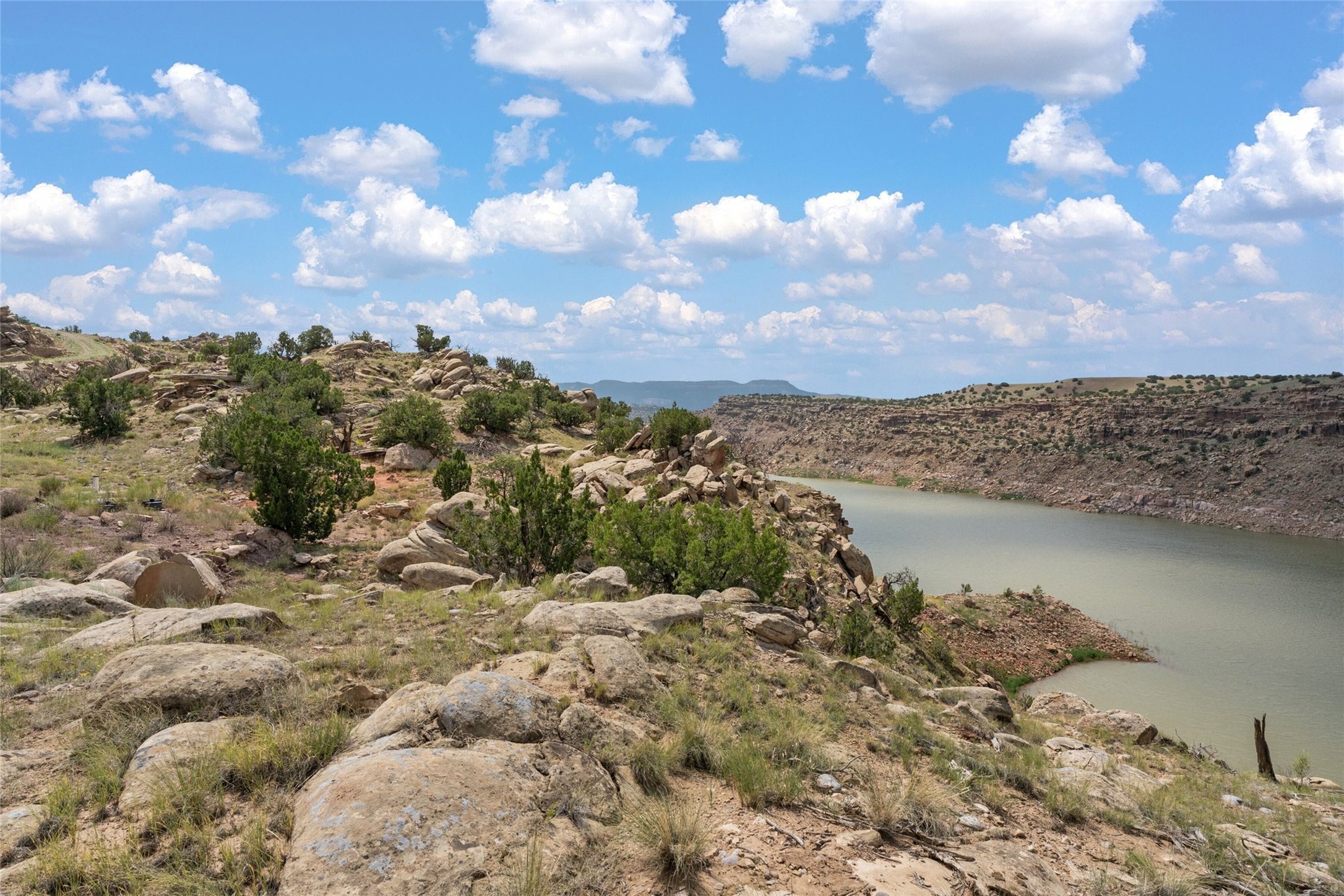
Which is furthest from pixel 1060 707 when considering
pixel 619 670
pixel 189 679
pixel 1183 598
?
pixel 1183 598

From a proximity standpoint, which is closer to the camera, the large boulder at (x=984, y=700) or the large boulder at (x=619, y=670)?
the large boulder at (x=619, y=670)

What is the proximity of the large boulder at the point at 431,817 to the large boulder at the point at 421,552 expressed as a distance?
415 inches

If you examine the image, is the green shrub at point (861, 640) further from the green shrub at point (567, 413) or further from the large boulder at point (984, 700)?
the green shrub at point (567, 413)

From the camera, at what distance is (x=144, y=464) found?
21688 mm

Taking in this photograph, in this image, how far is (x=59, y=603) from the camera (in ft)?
29.6

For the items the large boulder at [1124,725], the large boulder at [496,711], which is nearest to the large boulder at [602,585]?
the large boulder at [496,711]

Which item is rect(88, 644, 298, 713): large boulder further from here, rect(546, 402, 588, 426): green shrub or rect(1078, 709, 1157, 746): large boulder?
rect(546, 402, 588, 426): green shrub

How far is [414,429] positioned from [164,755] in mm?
22918

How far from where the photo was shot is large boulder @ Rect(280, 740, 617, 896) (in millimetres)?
3699

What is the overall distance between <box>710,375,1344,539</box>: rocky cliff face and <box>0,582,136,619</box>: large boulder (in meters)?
64.6

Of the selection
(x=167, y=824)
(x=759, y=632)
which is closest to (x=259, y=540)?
(x=759, y=632)

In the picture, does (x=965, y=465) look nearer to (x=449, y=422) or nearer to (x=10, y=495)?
(x=449, y=422)

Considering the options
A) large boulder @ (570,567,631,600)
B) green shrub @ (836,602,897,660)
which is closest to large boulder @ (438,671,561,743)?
large boulder @ (570,567,631,600)

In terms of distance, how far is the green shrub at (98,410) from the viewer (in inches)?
969
